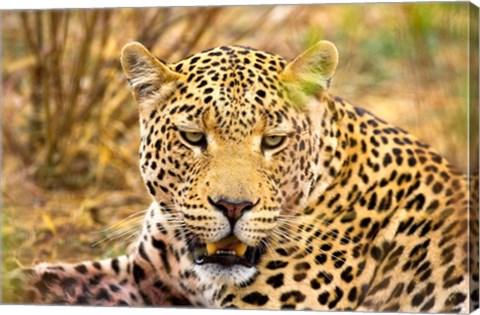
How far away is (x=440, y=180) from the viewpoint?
7926 millimetres

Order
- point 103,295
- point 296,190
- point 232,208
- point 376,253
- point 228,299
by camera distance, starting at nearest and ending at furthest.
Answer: point 232,208 → point 228,299 → point 296,190 → point 376,253 → point 103,295

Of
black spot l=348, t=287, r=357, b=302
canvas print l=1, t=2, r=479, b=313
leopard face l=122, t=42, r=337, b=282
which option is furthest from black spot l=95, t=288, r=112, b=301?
black spot l=348, t=287, r=357, b=302

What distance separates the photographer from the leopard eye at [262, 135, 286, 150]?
771 centimetres

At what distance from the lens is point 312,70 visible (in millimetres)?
7871

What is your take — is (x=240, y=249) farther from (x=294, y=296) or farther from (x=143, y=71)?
(x=143, y=71)

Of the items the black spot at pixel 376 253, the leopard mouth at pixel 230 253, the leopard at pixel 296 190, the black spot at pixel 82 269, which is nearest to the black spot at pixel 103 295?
the black spot at pixel 82 269

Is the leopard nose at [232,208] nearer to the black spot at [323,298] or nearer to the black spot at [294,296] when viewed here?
the black spot at [294,296]

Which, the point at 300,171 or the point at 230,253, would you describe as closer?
the point at 230,253

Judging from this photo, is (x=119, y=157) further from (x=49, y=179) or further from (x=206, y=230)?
(x=206, y=230)

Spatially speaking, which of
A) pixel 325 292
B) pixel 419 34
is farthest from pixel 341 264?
pixel 419 34

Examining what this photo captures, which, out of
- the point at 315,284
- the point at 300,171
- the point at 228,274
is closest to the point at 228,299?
the point at 228,274

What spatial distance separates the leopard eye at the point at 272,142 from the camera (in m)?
7.71

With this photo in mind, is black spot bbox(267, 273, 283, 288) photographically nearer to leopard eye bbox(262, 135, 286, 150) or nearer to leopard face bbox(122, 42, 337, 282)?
leopard face bbox(122, 42, 337, 282)

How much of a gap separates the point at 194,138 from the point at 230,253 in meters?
0.65
